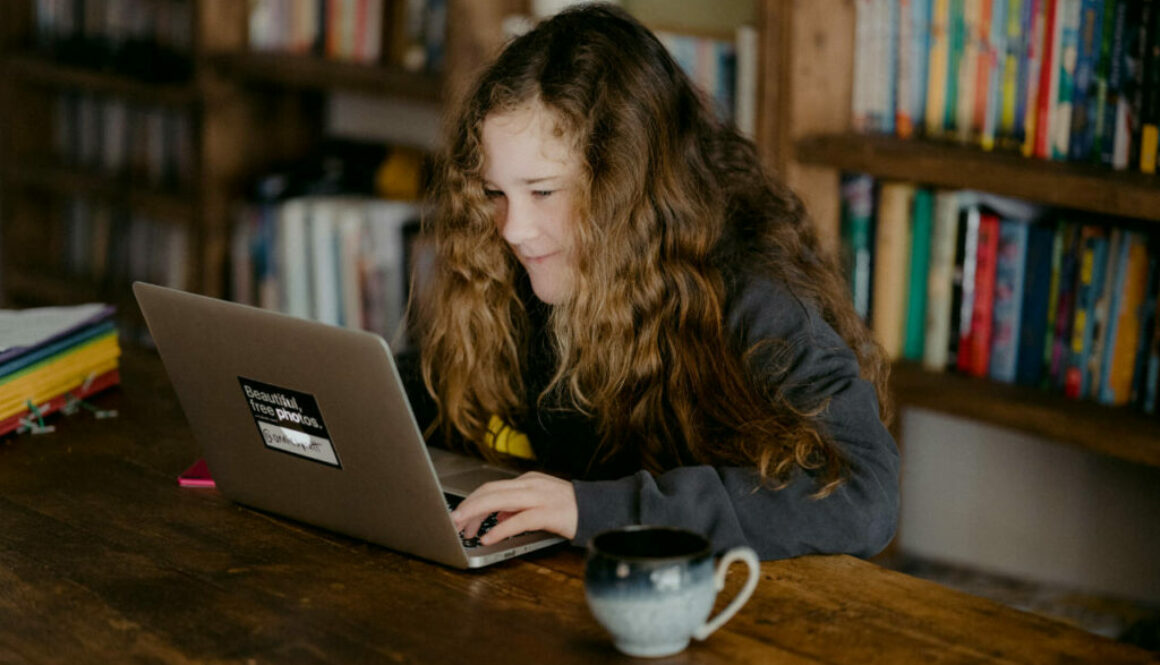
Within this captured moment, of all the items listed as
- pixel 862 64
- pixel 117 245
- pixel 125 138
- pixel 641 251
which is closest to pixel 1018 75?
pixel 862 64

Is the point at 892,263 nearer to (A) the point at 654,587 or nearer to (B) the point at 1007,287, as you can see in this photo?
(B) the point at 1007,287

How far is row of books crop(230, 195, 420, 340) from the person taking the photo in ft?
9.21

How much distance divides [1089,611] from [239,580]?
64.2 inches

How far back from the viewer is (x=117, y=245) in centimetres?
354

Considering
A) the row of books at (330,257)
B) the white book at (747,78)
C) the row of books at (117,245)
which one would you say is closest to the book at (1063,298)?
the white book at (747,78)

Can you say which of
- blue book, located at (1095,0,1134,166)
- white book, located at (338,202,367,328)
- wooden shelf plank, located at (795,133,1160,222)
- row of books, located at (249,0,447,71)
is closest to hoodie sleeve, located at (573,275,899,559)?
wooden shelf plank, located at (795,133,1160,222)

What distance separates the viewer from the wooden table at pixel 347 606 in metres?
1.08

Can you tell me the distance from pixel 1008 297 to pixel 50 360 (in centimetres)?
137

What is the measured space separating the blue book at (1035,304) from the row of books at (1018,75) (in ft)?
0.42

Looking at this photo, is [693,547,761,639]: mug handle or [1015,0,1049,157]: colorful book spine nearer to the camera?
[693,547,761,639]: mug handle

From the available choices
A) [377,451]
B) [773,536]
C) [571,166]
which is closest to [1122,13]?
[571,166]

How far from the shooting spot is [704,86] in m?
2.38

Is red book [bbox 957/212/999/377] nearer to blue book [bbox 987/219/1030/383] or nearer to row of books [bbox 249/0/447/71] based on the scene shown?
blue book [bbox 987/219/1030/383]

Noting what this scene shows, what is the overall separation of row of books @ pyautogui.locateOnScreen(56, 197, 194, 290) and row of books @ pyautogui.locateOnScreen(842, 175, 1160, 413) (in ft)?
5.52
